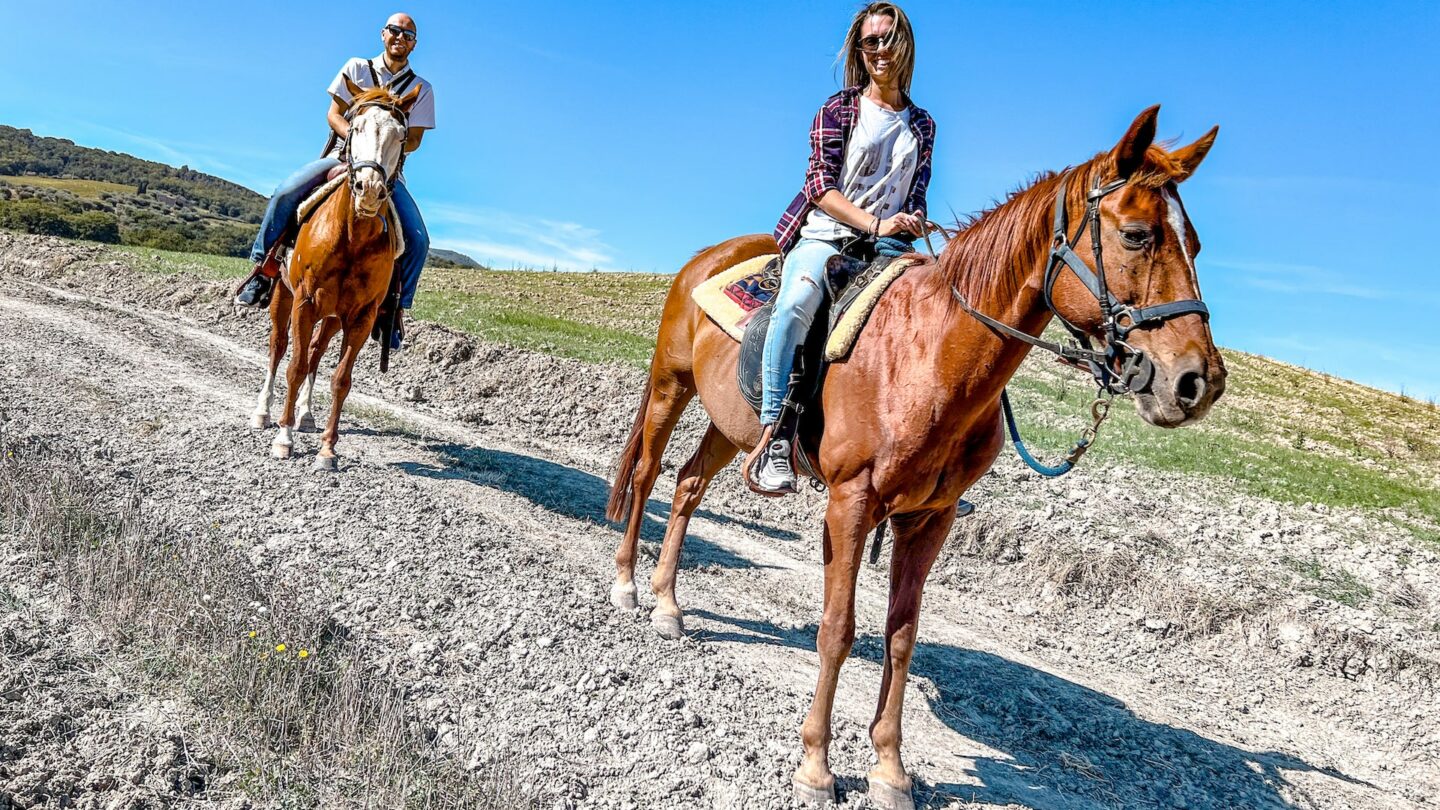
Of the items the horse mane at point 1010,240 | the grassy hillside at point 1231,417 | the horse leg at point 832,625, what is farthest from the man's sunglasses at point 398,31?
the horse leg at point 832,625

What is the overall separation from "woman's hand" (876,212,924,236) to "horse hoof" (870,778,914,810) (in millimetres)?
2634

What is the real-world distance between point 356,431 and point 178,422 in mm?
1922

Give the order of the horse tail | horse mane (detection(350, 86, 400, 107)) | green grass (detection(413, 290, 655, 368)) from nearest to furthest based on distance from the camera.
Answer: the horse tail, horse mane (detection(350, 86, 400, 107)), green grass (detection(413, 290, 655, 368))

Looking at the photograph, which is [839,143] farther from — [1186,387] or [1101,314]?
[1186,387]

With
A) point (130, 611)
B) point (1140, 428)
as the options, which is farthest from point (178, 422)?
point (1140, 428)

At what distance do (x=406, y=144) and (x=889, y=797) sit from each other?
24.6 ft

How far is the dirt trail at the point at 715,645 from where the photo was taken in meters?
4.62

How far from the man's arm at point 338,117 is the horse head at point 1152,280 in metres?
7.37

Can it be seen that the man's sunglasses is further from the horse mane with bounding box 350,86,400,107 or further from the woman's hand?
the woman's hand

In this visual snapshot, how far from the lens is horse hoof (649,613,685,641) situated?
19.3ft

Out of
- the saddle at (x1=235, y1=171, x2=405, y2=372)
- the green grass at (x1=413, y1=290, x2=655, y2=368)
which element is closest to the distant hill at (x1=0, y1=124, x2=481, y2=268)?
the green grass at (x1=413, y1=290, x2=655, y2=368)

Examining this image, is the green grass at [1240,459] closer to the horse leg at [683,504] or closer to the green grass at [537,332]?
the horse leg at [683,504]

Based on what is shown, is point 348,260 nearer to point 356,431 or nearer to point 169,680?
point 356,431

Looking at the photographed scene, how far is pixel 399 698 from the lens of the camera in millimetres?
4629
